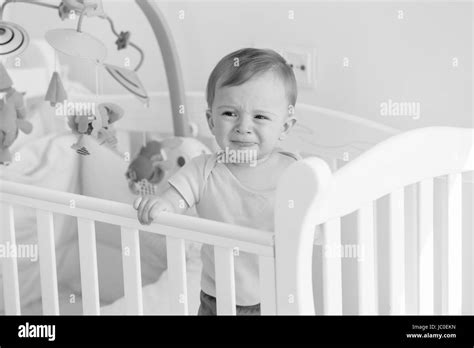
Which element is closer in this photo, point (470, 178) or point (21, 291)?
point (470, 178)

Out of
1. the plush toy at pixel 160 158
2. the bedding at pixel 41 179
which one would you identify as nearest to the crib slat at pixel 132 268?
the plush toy at pixel 160 158

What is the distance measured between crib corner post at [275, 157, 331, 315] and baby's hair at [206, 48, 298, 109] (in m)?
0.25

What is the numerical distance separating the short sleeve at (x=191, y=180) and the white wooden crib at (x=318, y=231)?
95mm

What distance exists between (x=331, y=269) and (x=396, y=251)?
0.15m

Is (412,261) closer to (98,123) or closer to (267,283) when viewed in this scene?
(267,283)

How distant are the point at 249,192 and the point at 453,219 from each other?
0.27 meters

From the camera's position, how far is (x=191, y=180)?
4.11 feet

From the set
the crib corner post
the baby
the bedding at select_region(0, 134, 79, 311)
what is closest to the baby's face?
the baby

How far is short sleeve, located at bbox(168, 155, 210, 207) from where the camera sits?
4.07 feet

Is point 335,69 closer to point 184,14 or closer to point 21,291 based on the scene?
point 184,14

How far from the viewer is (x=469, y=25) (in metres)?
1.47

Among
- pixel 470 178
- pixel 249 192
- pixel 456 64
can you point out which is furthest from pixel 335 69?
pixel 249 192

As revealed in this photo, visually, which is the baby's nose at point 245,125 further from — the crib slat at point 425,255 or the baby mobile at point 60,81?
Result: the baby mobile at point 60,81

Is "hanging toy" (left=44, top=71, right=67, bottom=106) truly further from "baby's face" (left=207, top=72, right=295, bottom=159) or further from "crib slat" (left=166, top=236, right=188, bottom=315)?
"crib slat" (left=166, top=236, right=188, bottom=315)
